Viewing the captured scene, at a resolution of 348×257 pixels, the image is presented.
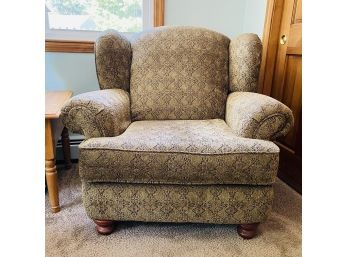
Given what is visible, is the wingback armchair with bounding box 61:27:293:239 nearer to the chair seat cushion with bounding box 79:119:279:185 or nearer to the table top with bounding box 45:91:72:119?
the chair seat cushion with bounding box 79:119:279:185

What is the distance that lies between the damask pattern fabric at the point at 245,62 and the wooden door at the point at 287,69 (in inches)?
12.4

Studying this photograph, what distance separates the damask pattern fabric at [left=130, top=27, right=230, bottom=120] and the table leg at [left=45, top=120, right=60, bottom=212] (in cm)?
48

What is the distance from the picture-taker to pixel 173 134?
1.23 meters

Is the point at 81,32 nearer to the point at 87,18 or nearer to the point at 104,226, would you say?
the point at 87,18

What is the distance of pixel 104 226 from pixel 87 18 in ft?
4.73

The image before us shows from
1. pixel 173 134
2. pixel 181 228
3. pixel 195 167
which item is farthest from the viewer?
pixel 181 228

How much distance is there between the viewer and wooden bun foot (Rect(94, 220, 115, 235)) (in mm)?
1251

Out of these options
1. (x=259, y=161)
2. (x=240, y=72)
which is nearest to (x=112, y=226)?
(x=259, y=161)

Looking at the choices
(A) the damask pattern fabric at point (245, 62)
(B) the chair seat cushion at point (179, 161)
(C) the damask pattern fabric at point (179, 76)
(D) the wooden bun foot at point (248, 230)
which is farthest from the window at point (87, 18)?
(D) the wooden bun foot at point (248, 230)

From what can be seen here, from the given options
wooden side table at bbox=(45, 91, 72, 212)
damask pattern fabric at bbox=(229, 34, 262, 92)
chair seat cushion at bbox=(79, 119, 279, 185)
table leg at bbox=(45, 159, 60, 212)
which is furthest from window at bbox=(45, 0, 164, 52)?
chair seat cushion at bbox=(79, 119, 279, 185)

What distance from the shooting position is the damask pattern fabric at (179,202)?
117 cm

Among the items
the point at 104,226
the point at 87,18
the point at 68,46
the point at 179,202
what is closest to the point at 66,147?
the point at 68,46
